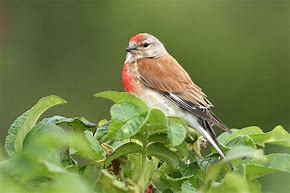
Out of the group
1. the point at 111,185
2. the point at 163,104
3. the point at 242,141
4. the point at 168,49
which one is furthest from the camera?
the point at 168,49

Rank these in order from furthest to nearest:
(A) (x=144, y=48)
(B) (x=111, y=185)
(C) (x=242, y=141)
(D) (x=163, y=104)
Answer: (A) (x=144, y=48)
(D) (x=163, y=104)
(C) (x=242, y=141)
(B) (x=111, y=185)

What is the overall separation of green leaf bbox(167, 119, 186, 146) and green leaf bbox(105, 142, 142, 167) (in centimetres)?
6

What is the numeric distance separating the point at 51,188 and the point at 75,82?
292 inches

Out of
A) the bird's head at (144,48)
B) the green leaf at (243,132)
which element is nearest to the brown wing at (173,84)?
the bird's head at (144,48)

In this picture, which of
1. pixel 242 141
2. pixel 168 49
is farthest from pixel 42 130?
pixel 168 49

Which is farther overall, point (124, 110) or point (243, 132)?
point (243, 132)

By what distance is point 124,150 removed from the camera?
67.0 inches

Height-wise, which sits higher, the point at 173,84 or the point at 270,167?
the point at 270,167

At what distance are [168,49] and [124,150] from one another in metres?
6.30

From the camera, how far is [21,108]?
799cm

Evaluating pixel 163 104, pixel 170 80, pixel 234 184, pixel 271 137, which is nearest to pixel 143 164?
pixel 271 137

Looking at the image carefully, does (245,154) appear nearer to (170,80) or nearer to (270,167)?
(270,167)

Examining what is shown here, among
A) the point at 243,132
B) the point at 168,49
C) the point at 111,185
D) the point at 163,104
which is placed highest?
the point at 111,185

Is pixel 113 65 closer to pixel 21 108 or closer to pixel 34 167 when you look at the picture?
pixel 21 108
